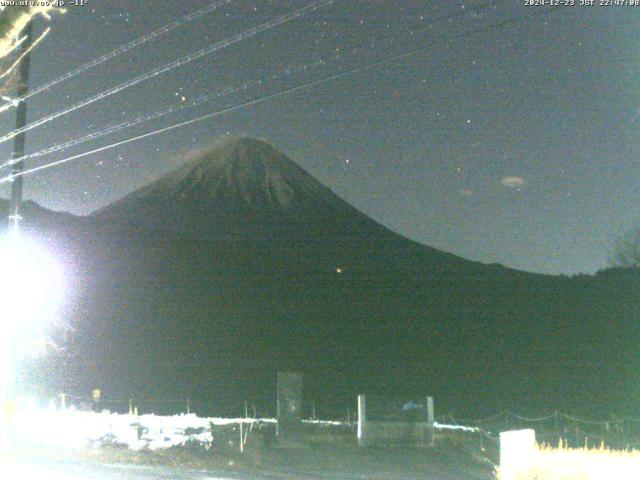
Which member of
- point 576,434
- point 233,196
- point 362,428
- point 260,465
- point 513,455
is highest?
point 233,196

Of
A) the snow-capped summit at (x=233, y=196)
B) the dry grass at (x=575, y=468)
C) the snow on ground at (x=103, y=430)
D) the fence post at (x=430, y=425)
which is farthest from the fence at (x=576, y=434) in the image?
the snow-capped summit at (x=233, y=196)

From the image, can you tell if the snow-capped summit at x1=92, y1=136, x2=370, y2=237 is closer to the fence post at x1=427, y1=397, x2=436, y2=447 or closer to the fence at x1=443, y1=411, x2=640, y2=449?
the fence at x1=443, y1=411, x2=640, y2=449

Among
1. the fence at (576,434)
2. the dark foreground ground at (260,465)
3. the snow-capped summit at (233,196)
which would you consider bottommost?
the fence at (576,434)

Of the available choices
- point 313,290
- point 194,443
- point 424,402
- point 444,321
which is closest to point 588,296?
point 444,321

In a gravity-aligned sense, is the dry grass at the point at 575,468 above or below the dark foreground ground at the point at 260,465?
above

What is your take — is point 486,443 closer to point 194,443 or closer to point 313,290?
point 194,443

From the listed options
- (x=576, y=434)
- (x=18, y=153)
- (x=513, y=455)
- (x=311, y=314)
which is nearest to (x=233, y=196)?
(x=311, y=314)

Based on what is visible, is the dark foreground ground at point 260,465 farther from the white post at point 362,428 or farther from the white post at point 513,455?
the white post at point 513,455

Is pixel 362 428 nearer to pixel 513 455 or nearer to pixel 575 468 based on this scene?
pixel 513 455

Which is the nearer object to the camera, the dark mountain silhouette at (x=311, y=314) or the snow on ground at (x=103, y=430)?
the snow on ground at (x=103, y=430)
